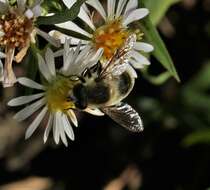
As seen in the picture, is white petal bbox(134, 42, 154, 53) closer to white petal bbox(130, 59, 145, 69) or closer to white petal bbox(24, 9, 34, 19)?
white petal bbox(130, 59, 145, 69)

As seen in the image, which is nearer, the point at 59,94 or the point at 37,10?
the point at 37,10

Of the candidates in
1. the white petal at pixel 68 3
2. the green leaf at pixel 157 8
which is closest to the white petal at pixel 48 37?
the white petal at pixel 68 3

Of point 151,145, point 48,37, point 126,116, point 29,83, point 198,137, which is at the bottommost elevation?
point 151,145

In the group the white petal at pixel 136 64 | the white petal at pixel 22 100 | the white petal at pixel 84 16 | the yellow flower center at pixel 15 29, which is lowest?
the white petal at pixel 136 64

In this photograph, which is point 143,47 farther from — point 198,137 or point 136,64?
point 198,137

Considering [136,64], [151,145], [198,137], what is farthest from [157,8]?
[151,145]

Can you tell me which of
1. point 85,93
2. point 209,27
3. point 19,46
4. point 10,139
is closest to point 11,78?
point 19,46

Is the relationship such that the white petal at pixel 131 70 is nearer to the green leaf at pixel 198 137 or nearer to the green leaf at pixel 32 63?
the green leaf at pixel 32 63
